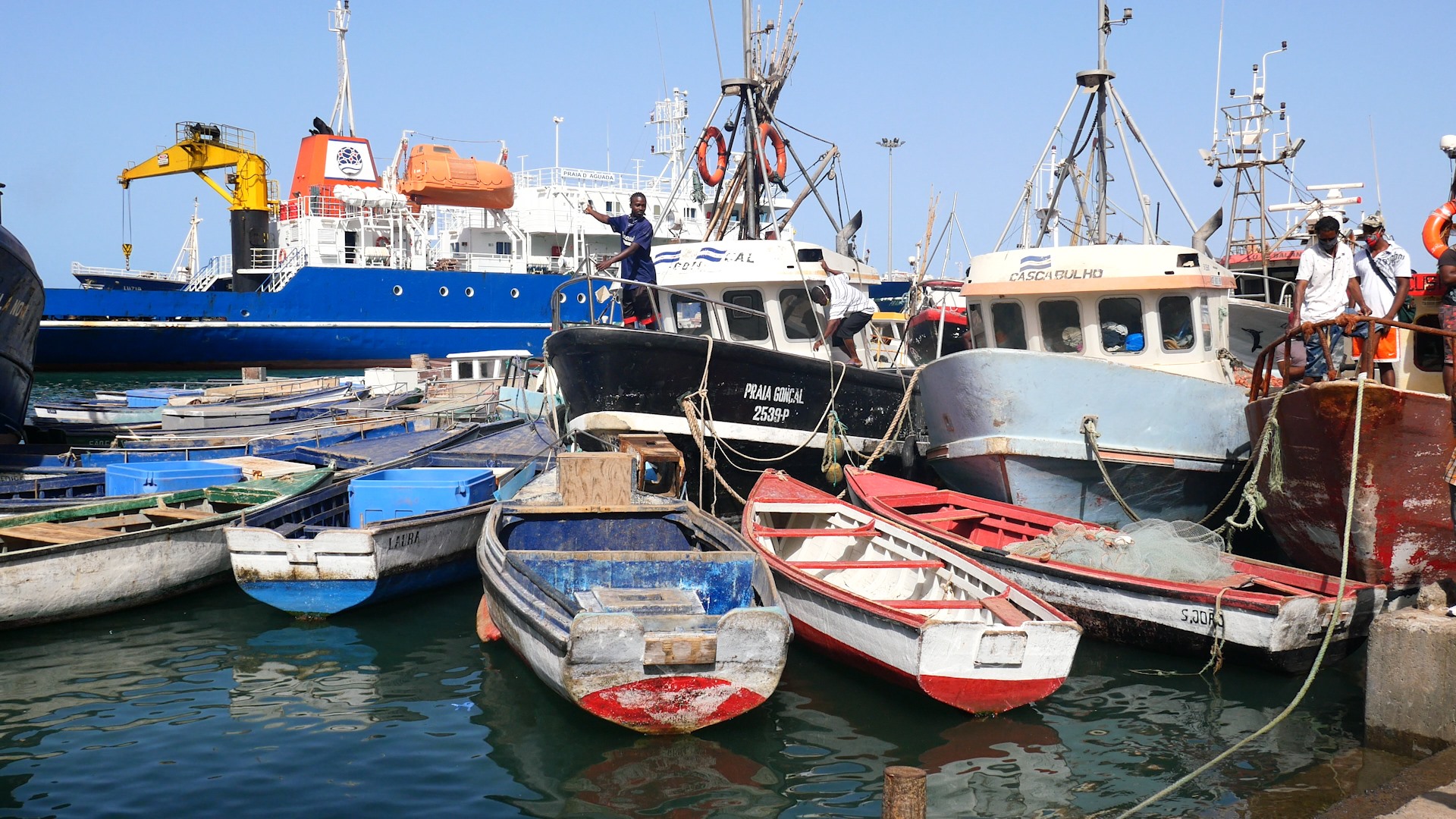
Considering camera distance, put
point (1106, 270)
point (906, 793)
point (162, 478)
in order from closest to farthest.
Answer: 1. point (906, 793)
2. point (162, 478)
3. point (1106, 270)

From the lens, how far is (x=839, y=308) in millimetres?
13289

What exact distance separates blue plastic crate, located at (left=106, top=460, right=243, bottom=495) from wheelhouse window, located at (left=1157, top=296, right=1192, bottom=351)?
34.5 ft

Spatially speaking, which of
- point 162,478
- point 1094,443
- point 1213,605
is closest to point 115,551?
point 162,478

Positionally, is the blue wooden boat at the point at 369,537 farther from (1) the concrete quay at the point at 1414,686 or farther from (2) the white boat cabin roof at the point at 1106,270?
(1) the concrete quay at the point at 1414,686

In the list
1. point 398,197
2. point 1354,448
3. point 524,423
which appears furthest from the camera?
point 398,197

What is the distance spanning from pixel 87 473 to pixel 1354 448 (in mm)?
12748

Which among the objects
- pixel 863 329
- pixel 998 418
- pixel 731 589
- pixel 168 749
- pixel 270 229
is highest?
pixel 270 229

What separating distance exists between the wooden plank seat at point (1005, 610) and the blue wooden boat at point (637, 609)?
1.56 metres

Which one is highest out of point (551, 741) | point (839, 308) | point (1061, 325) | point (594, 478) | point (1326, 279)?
point (1326, 279)

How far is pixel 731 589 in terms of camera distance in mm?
8125

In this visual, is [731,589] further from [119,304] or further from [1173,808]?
[119,304]

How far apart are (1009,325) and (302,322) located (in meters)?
31.1

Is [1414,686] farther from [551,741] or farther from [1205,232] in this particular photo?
[1205,232]

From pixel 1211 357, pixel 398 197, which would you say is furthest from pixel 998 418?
pixel 398 197
